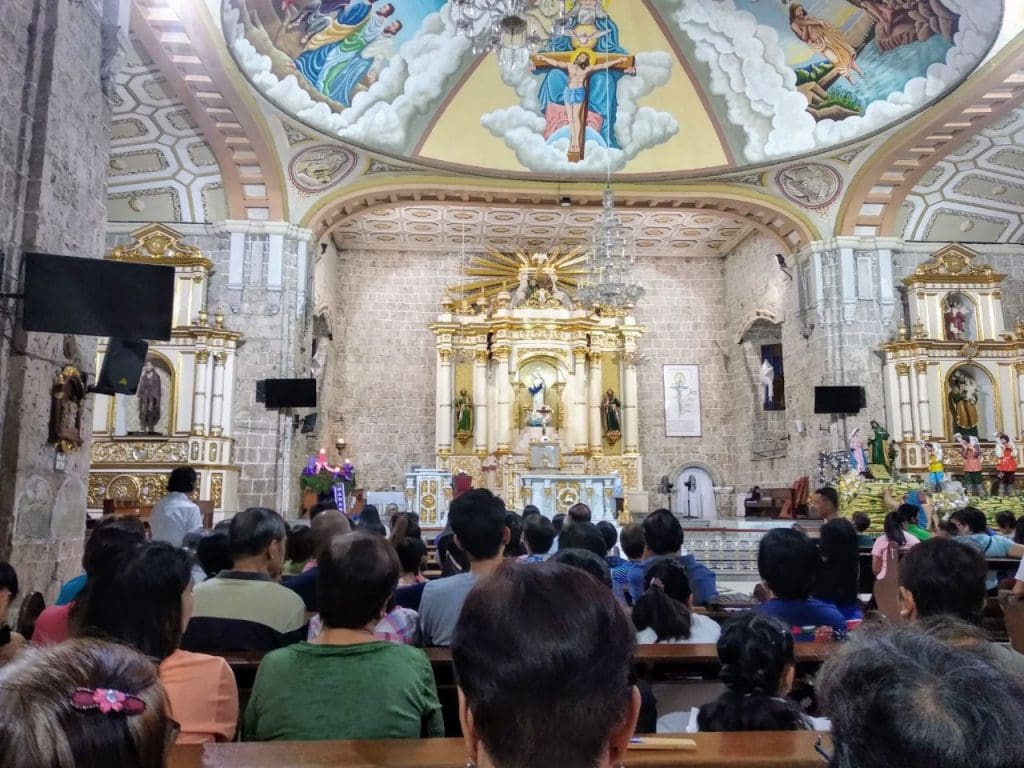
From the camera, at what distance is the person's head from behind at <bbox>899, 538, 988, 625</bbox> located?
2.72 m

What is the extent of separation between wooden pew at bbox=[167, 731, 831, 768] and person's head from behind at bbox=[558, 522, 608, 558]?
245cm

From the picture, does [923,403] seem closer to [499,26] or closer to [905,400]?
[905,400]

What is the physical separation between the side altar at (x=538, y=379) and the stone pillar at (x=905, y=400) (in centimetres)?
541

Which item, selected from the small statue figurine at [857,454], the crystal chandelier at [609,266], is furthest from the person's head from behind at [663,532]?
the small statue figurine at [857,454]

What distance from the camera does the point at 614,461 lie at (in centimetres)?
1792

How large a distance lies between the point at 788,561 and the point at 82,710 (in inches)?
113

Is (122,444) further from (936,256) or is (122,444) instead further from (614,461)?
(936,256)

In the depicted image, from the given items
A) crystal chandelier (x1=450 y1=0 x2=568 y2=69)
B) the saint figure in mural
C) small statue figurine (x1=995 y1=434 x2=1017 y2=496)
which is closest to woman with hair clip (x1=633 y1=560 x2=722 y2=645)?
crystal chandelier (x1=450 y1=0 x2=568 y2=69)

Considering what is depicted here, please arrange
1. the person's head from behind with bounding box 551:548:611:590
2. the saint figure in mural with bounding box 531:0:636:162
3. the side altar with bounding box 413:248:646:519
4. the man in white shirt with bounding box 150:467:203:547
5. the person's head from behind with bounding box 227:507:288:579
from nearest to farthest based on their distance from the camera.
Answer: the person's head from behind with bounding box 551:548:611:590, the person's head from behind with bounding box 227:507:288:579, the man in white shirt with bounding box 150:467:203:547, the saint figure in mural with bounding box 531:0:636:162, the side altar with bounding box 413:248:646:519

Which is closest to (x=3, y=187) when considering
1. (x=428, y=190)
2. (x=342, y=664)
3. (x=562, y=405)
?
(x=342, y=664)

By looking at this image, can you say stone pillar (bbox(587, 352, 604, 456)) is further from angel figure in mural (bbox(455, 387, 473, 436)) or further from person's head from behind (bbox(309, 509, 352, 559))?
person's head from behind (bbox(309, 509, 352, 559))

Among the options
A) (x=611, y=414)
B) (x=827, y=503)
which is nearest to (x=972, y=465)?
(x=611, y=414)

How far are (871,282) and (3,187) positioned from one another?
47.3 feet

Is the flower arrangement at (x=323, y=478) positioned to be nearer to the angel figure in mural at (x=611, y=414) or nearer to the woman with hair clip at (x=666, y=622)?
the angel figure in mural at (x=611, y=414)
